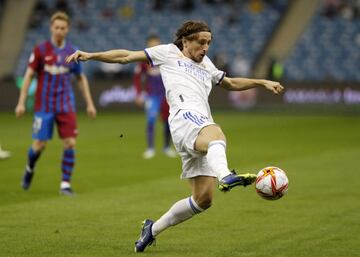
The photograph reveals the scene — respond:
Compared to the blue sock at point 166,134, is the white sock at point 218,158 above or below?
above

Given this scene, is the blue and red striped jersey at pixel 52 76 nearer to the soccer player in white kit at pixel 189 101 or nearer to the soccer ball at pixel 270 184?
the soccer player in white kit at pixel 189 101

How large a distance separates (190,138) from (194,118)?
20cm

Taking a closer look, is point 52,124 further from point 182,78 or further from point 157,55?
point 182,78

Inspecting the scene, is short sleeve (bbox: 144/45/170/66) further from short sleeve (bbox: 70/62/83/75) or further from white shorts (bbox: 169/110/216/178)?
short sleeve (bbox: 70/62/83/75)

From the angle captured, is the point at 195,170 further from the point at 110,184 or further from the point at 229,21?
the point at 229,21

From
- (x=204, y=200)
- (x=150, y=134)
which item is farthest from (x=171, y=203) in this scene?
(x=150, y=134)

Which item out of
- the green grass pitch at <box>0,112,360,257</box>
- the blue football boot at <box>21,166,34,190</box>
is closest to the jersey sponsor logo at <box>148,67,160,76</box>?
the green grass pitch at <box>0,112,360,257</box>

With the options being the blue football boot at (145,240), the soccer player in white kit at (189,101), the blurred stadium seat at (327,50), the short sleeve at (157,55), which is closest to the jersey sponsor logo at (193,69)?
the soccer player in white kit at (189,101)

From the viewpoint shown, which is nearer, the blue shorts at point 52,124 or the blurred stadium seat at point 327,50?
the blue shorts at point 52,124

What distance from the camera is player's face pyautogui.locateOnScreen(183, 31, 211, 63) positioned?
7.98m

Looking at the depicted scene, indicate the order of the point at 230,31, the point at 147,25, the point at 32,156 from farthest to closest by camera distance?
the point at 147,25 → the point at 230,31 → the point at 32,156

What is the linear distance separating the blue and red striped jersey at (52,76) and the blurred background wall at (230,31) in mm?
20018

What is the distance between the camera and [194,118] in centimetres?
779

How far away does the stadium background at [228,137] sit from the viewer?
8.98 metres
